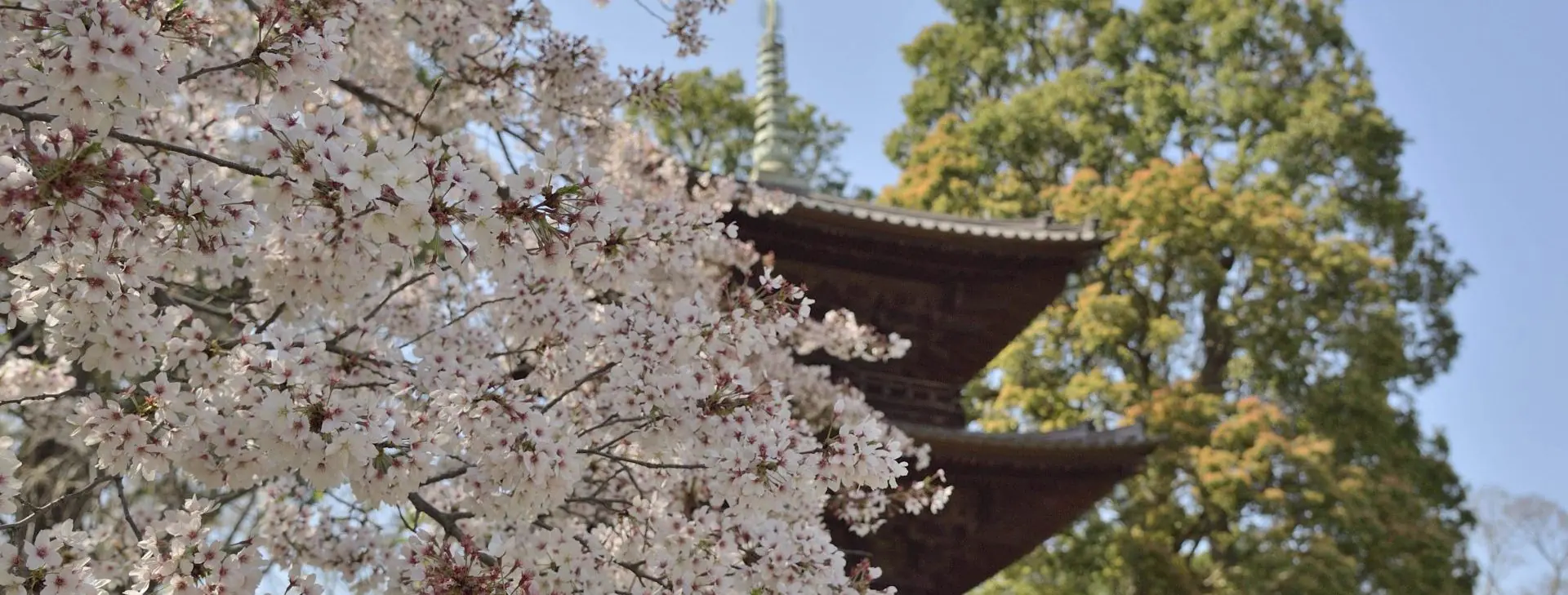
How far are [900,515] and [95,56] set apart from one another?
6.75 meters

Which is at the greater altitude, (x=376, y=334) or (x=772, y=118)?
(x=772, y=118)

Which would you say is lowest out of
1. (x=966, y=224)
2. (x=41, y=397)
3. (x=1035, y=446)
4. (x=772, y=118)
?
(x=41, y=397)

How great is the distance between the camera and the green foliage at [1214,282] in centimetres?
1412

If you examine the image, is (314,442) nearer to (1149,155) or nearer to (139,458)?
(139,458)

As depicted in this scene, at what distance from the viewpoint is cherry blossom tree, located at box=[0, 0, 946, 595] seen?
296cm

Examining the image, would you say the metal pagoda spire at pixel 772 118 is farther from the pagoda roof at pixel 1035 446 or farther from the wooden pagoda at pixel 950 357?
the pagoda roof at pixel 1035 446

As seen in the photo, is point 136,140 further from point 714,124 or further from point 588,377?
point 714,124

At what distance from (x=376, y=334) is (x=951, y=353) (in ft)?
16.5

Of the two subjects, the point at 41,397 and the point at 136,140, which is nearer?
the point at 136,140

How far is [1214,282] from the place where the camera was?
15.5 m

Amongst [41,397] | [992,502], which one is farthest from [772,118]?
[41,397]

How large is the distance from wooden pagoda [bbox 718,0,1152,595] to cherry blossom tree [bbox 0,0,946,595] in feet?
8.23

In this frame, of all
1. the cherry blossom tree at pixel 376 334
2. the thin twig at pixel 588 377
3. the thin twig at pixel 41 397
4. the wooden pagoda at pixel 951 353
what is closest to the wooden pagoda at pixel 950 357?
the wooden pagoda at pixel 951 353

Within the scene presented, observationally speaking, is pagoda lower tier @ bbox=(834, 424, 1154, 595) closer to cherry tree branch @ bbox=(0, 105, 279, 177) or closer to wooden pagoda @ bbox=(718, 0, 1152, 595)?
wooden pagoda @ bbox=(718, 0, 1152, 595)
